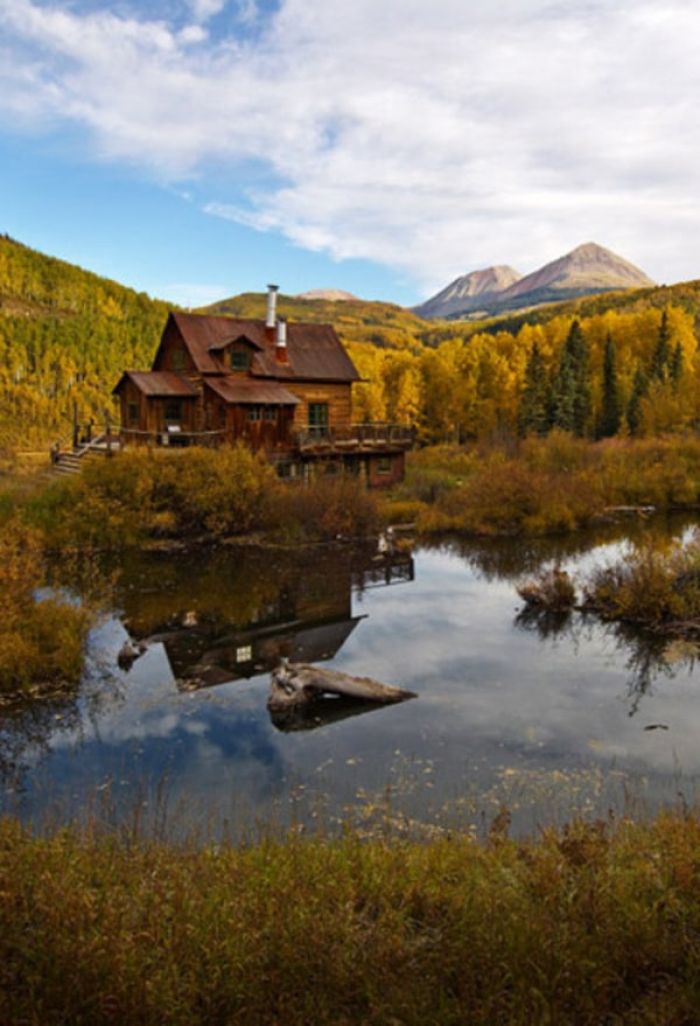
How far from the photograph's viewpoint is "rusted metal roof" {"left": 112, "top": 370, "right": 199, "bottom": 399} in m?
33.2

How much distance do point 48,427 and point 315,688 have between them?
8537 cm

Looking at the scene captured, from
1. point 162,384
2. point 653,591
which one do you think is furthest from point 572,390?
point 653,591

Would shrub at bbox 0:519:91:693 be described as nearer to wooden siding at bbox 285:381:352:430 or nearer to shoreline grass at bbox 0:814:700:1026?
shoreline grass at bbox 0:814:700:1026

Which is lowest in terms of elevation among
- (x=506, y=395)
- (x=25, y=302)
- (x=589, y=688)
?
(x=589, y=688)

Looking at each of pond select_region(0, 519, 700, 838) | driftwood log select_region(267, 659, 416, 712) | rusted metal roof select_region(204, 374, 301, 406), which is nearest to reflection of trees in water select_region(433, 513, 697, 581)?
pond select_region(0, 519, 700, 838)

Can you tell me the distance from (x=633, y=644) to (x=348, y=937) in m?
11.5

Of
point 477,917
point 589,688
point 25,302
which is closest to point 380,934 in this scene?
point 477,917

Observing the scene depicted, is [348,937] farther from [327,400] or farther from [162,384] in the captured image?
[327,400]

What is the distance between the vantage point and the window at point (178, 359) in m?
35.4

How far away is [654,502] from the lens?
34688 millimetres

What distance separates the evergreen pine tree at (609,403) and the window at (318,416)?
3491 cm

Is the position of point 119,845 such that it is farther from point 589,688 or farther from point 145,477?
point 145,477

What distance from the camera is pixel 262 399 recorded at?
33.2m

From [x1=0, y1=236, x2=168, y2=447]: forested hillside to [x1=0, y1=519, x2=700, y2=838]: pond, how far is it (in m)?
58.5
